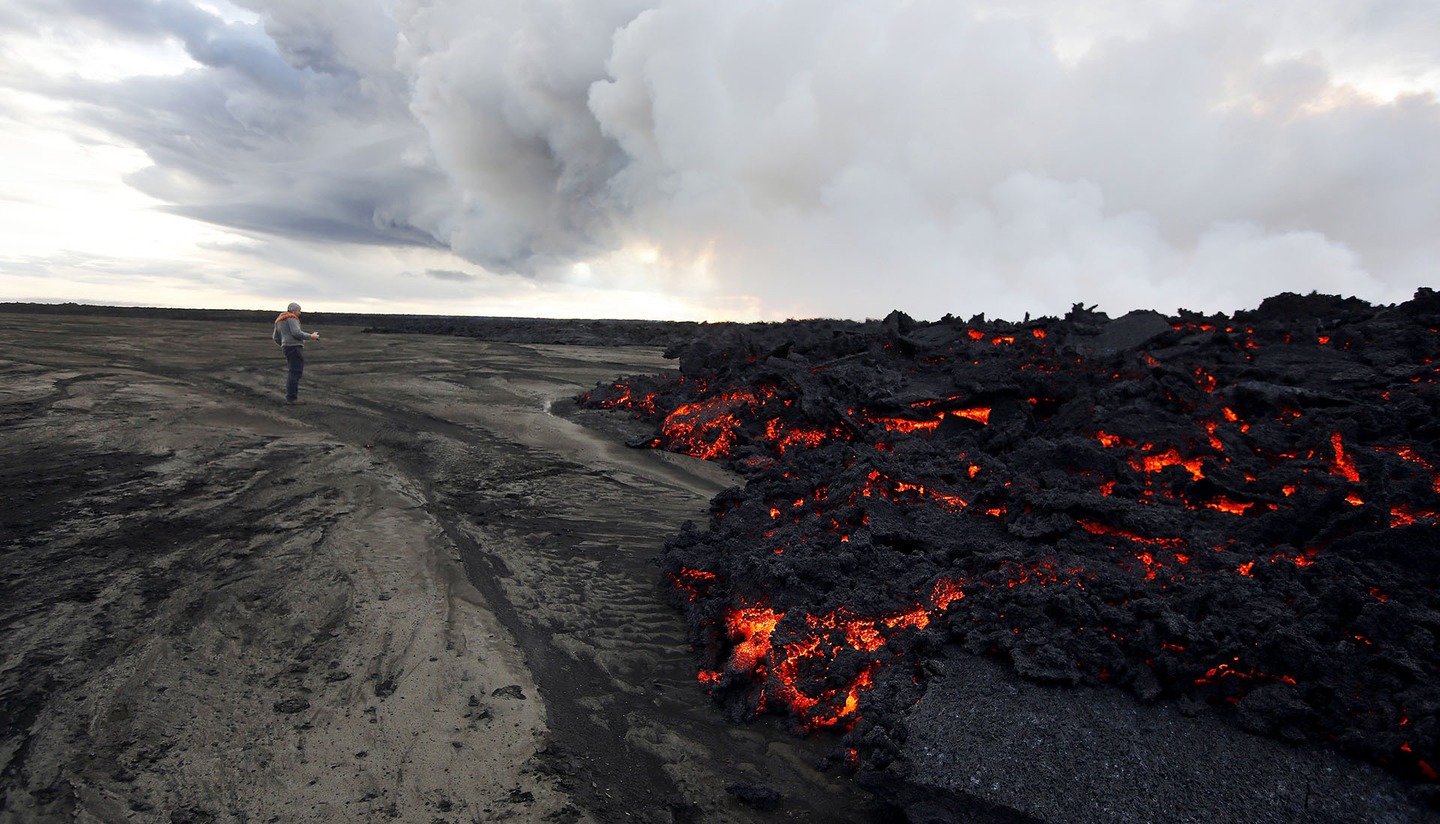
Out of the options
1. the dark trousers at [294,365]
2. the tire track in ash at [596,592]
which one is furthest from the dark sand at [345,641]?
the dark trousers at [294,365]

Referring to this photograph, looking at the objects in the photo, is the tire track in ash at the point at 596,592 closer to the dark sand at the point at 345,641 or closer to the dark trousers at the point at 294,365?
the dark sand at the point at 345,641

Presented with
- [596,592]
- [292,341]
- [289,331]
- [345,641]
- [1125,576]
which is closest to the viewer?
[1125,576]

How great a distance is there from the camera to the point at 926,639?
4.00 m

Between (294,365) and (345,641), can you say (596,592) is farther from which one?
(294,365)

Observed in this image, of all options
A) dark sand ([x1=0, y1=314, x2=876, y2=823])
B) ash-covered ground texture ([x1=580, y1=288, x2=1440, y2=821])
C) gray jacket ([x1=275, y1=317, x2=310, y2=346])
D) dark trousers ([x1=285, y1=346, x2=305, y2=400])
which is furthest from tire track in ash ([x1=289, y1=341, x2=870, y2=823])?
gray jacket ([x1=275, y1=317, x2=310, y2=346])

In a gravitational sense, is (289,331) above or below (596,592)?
above

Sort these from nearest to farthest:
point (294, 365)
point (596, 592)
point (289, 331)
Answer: point (596, 592) → point (289, 331) → point (294, 365)

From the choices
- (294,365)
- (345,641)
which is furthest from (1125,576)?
(294,365)

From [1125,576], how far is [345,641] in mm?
5603

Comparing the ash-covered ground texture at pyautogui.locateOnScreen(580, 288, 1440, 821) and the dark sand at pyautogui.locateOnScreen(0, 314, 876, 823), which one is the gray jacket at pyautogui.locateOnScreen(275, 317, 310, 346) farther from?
the ash-covered ground texture at pyautogui.locateOnScreen(580, 288, 1440, 821)

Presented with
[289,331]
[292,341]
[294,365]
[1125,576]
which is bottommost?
[1125,576]

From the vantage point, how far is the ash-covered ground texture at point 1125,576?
125 inches

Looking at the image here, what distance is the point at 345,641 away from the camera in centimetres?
443

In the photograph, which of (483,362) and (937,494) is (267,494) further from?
(483,362)
